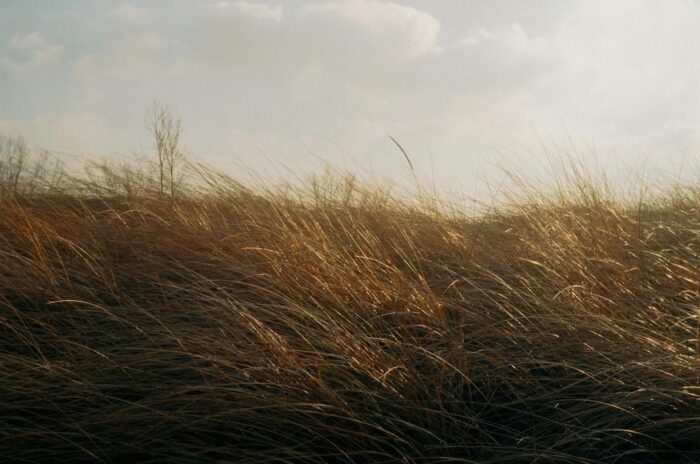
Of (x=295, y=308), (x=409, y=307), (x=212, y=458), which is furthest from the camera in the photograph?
(x=409, y=307)

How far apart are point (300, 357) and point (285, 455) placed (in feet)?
1.13

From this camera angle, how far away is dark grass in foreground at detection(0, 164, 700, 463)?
187 centimetres

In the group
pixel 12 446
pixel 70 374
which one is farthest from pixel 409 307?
pixel 12 446

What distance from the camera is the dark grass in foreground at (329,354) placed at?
73.5 inches

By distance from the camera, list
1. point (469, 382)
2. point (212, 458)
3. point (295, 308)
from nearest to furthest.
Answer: point (212, 458) < point (469, 382) < point (295, 308)

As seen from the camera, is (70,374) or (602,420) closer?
(602,420)

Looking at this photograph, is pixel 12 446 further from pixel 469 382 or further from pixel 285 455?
pixel 469 382

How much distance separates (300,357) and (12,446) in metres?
0.83

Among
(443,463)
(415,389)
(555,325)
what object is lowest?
(443,463)

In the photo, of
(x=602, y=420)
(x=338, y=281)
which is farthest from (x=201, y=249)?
(x=602, y=420)

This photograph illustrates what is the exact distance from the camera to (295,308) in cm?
236

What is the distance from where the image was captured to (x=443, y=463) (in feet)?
5.94

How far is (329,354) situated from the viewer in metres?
2.00

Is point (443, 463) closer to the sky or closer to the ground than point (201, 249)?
closer to the ground
